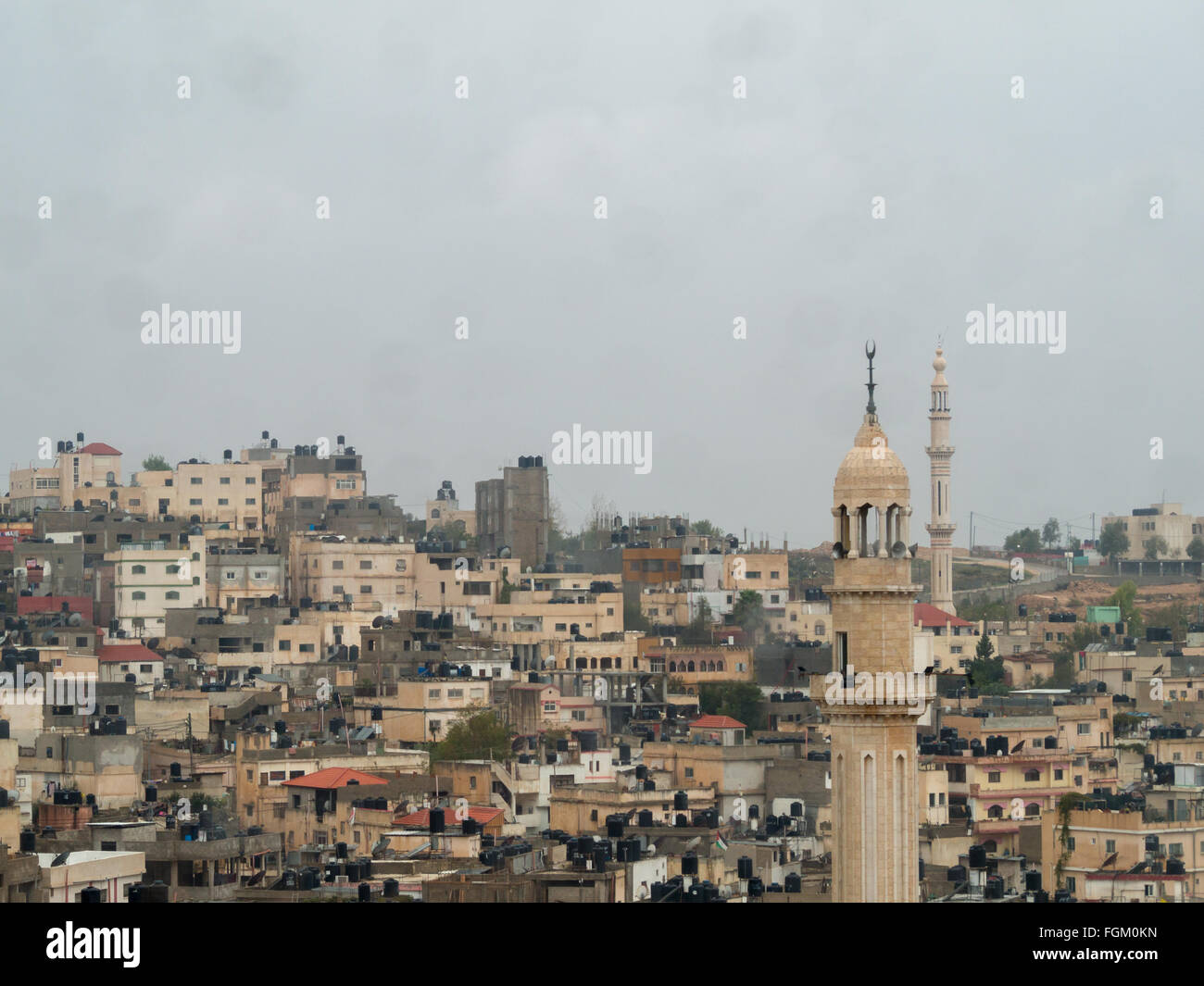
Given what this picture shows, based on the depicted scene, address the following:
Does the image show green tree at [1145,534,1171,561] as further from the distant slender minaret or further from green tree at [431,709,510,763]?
green tree at [431,709,510,763]

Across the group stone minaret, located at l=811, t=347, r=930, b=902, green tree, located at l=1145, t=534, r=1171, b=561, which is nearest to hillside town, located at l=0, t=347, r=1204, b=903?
stone minaret, located at l=811, t=347, r=930, b=902

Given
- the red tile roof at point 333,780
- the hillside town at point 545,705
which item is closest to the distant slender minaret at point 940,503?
the hillside town at point 545,705

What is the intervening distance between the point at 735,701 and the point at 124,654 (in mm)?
15897

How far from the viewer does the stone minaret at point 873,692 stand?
2500cm

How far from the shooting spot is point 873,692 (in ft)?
82.3

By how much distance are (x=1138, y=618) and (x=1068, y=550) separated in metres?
42.8

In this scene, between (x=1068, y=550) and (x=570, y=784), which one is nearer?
(x=570, y=784)

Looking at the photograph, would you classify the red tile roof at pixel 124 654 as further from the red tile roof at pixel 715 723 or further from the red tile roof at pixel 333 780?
the red tile roof at pixel 333 780

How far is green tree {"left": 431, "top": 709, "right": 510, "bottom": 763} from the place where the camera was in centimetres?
5488

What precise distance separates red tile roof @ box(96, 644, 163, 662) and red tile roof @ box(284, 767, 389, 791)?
653 inches

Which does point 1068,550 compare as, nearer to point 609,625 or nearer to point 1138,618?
point 1138,618
